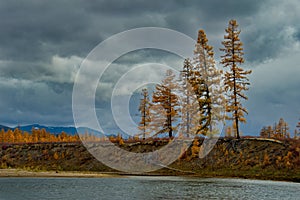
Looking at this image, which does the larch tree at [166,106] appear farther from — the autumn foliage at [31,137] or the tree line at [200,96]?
the autumn foliage at [31,137]

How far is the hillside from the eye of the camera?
45250 millimetres

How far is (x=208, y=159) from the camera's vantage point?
172ft

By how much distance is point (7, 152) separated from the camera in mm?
66938

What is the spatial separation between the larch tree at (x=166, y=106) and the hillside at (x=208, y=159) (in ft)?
22.1

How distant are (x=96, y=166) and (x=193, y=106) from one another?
18292 mm

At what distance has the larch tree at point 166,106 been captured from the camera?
2596 inches

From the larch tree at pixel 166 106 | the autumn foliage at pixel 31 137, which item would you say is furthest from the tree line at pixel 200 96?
A: the autumn foliage at pixel 31 137

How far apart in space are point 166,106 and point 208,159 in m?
16.9

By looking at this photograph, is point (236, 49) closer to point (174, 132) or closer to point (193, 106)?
point (193, 106)

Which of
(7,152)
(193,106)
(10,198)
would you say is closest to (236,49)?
(193,106)

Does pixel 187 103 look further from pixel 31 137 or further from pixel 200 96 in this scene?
pixel 31 137

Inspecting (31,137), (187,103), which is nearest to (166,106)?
(187,103)

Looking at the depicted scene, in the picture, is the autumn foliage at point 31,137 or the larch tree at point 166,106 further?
the autumn foliage at point 31,137

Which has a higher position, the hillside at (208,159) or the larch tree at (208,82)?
the larch tree at (208,82)
